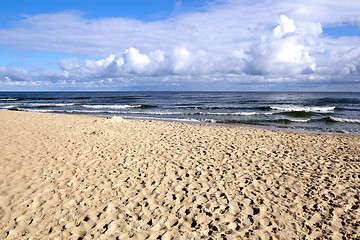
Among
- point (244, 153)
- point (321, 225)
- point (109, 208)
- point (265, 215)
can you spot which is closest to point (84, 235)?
point (109, 208)

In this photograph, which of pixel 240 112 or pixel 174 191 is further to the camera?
pixel 240 112

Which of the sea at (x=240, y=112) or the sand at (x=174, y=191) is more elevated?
the sand at (x=174, y=191)

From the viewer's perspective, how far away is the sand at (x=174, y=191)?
4.07m

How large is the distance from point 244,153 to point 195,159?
88.2 inches

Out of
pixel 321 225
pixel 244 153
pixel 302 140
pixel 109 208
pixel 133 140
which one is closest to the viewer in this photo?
pixel 321 225

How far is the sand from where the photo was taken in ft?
13.4

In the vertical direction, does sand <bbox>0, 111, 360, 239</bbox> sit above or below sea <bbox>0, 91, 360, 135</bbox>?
above

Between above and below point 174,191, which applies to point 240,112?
below

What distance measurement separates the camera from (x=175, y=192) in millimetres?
5332

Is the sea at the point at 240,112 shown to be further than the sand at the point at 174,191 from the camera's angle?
Yes

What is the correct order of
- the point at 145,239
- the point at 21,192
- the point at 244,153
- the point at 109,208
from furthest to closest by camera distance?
1. the point at 244,153
2. the point at 21,192
3. the point at 109,208
4. the point at 145,239

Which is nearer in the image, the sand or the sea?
the sand

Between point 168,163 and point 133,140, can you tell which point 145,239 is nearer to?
point 168,163

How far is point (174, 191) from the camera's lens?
5.39 m
